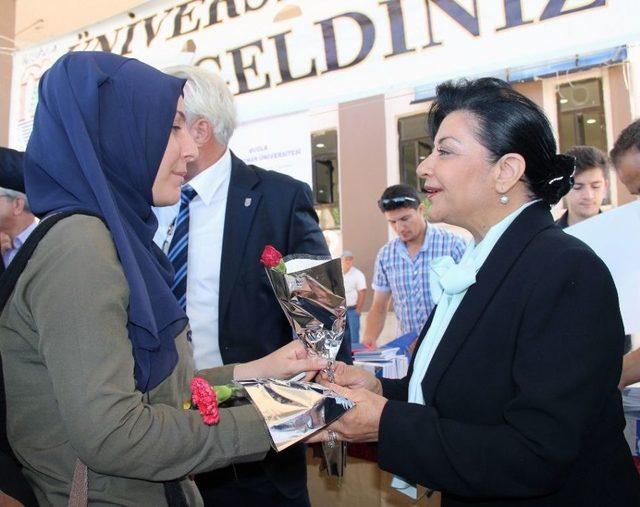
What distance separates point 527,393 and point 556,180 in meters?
0.65

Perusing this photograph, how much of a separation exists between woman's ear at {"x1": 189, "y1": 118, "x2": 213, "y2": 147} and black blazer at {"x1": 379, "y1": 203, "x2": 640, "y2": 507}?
4.57 feet

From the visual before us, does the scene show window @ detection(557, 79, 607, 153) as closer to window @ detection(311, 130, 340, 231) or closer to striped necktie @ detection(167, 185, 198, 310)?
window @ detection(311, 130, 340, 231)

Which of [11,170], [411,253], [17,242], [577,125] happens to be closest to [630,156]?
[411,253]

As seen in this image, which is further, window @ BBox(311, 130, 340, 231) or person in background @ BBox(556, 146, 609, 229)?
window @ BBox(311, 130, 340, 231)

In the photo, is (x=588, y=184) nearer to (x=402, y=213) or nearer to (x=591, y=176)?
(x=591, y=176)

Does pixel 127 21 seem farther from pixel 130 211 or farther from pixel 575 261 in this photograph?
pixel 575 261

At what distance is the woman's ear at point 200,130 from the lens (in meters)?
2.39

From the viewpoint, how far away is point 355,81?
266 cm

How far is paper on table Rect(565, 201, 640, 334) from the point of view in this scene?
7.36 feet

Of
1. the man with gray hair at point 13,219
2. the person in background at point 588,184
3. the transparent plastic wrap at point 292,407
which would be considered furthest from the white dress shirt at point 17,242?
the person in background at point 588,184

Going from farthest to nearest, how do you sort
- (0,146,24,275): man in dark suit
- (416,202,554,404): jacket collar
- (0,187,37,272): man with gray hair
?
1. (0,187,37,272): man with gray hair
2. (0,146,24,275): man in dark suit
3. (416,202,554,404): jacket collar

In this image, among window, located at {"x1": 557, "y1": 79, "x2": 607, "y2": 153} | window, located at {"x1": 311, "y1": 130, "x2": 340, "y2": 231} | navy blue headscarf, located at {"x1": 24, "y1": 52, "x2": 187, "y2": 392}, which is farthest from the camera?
window, located at {"x1": 311, "y1": 130, "x2": 340, "y2": 231}

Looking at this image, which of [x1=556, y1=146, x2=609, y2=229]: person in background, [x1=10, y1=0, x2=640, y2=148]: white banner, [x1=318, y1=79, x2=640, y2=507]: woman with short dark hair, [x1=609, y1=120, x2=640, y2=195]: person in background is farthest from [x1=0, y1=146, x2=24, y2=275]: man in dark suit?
[x1=556, y1=146, x2=609, y2=229]: person in background

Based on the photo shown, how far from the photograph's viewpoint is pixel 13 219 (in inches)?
174
